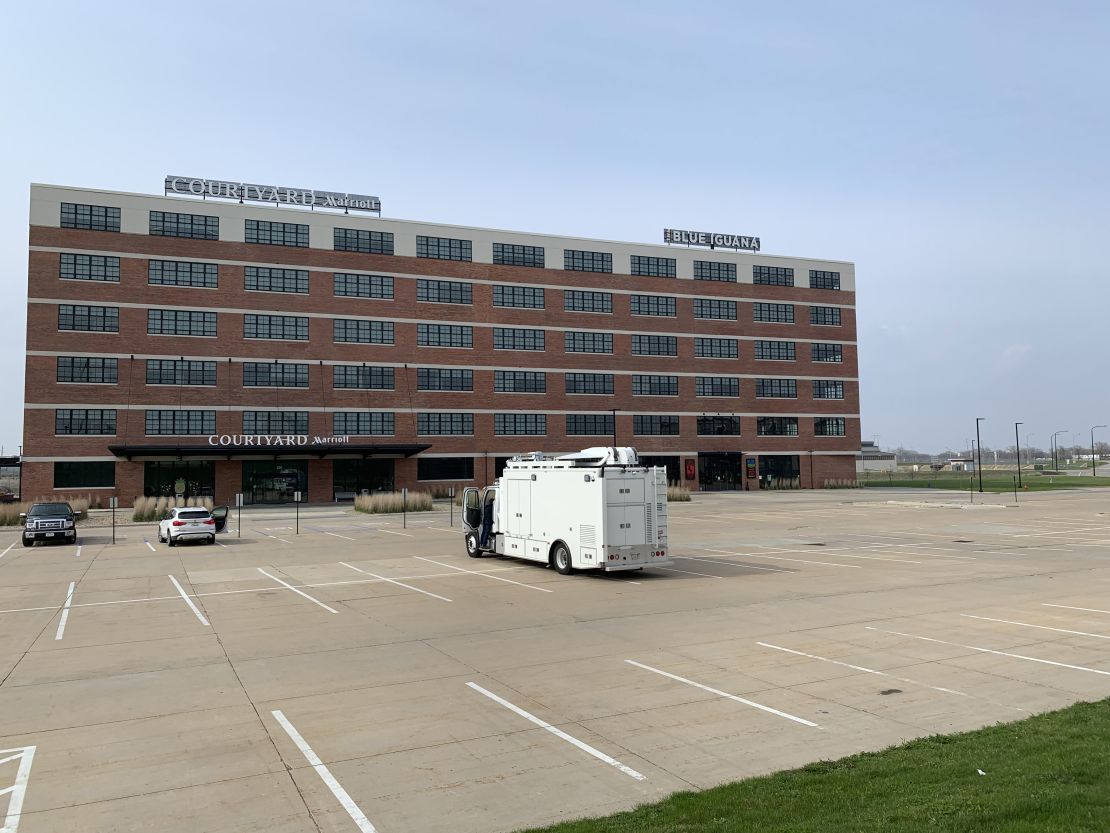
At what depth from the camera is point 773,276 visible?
280 feet

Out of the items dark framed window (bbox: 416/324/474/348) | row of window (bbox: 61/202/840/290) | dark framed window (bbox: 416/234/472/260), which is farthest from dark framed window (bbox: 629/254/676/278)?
dark framed window (bbox: 416/324/474/348)

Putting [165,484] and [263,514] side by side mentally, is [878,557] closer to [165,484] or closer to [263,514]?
[263,514]

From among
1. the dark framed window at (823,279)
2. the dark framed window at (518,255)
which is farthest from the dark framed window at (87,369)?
the dark framed window at (823,279)

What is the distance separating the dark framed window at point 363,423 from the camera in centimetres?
6675

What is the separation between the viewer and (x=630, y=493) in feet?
69.2

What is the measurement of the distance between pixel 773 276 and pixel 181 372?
56.4 meters

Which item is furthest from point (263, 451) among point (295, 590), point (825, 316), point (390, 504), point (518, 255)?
point (825, 316)

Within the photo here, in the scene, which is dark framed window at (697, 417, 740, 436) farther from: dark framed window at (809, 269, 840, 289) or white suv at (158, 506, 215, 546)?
white suv at (158, 506, 215, 546)

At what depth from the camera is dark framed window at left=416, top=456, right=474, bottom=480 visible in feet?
227

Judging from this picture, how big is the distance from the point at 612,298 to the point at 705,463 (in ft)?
60.1

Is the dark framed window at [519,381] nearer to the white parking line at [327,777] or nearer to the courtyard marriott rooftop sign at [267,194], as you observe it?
the courtyard marriott rooftop sign at [267,194]

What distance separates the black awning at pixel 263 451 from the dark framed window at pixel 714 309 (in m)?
30.9

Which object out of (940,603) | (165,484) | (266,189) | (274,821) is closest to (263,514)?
(165,484)

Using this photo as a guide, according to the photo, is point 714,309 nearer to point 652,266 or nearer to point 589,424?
point 652,266
